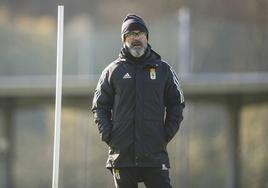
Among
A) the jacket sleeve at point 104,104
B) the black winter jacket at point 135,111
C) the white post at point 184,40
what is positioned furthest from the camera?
the white post at point 184,40

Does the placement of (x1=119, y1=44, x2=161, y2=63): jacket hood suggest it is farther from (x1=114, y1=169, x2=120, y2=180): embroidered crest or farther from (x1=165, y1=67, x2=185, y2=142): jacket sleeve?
(x1=114, y1=169, x2=120, y2=180): embroidered crest

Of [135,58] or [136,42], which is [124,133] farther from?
[136,42]

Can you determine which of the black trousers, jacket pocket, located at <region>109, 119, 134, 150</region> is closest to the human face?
jacket pocket, located at <region>109, 119, 134, 150</region>

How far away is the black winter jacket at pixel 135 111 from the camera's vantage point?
7098 millimetres

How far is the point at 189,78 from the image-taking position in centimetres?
1736

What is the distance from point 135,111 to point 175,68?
33.7ft

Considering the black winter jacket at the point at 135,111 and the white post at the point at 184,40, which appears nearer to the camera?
the black winter jacket at the point at 135,111

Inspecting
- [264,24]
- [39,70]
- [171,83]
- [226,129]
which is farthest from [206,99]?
[171,83]

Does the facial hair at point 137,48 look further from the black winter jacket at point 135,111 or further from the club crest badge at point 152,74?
the club crest badge at point 152,74

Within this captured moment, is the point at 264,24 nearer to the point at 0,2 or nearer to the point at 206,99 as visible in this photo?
the point at 206,99

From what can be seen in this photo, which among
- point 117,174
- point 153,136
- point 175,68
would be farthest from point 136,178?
point 175,68

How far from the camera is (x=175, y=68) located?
1731 centimetres

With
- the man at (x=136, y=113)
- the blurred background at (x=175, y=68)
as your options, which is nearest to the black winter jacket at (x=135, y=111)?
the man at (x=136, y=113)

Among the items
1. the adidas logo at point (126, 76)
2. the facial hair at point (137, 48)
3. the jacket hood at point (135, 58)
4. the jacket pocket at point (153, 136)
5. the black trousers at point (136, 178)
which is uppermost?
the facial hair at point (137, 48)
